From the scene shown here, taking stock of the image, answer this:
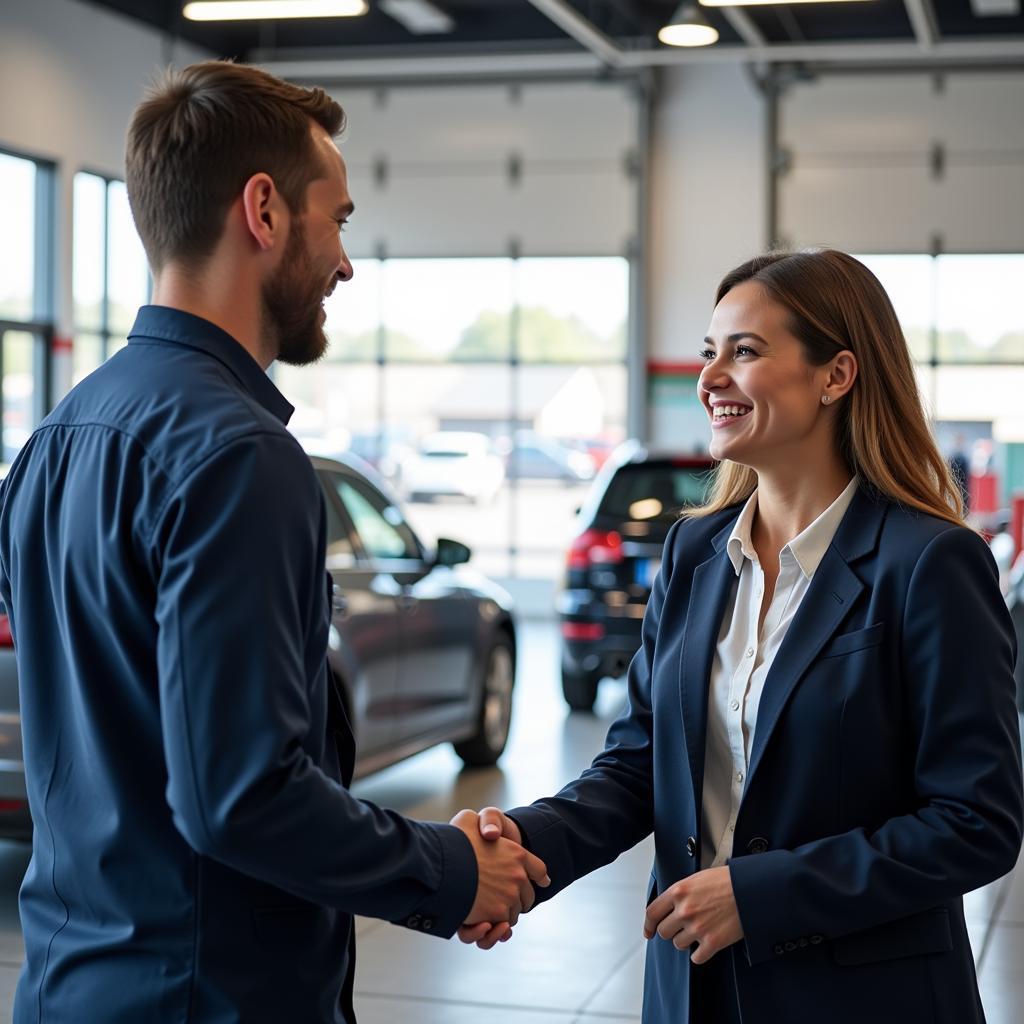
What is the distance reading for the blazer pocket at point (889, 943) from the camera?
2.15 meters

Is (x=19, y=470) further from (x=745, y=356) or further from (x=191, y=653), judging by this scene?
(x=745, y=356)

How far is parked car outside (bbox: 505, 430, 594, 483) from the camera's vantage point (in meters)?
18.6

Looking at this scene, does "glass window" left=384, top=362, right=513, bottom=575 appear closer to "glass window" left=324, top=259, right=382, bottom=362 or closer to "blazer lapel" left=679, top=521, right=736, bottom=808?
"glass window" left=324, top=259, right=382, bottom=362

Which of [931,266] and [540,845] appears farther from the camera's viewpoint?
[931,266]

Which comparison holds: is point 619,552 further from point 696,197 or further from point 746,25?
point 696,197

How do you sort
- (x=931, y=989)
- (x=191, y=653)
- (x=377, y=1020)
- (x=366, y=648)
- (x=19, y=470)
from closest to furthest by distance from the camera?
(x=191, y=653)
(x=19, y=470)
(x=931, y=989)
(x=377, y=1020)
(x=366, y=648)

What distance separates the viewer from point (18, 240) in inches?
584

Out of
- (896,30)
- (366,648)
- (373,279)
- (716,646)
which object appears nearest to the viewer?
(716,646)

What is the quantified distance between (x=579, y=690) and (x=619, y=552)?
1.20 metres

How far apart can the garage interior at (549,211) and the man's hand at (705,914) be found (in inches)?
499

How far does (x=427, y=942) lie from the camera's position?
5.47 m

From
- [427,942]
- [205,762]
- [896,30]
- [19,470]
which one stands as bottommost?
[427,942]

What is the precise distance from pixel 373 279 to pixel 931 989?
1685 centimetres

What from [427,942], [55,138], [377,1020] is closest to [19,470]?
[377,1020]
